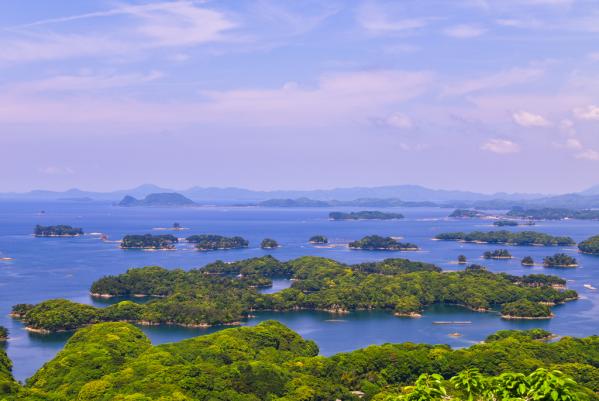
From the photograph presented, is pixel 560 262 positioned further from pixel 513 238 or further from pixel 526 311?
pixel 526 311

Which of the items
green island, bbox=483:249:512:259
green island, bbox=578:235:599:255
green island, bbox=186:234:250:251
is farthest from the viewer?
green island, bbox=186:234:250:251

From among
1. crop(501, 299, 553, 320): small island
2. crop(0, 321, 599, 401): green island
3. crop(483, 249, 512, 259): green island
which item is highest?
crop(0, 321, 599, 401): green island

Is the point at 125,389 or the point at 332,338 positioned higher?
the point at 125,389

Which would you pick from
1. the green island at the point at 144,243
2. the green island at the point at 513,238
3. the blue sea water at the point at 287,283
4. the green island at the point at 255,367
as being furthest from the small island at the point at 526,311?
the green island at the point at 144,243

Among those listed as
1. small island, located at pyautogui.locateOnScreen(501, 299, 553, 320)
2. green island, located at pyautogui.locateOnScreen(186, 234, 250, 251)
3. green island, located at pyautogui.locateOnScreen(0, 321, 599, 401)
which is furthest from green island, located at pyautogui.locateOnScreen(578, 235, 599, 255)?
green island, located at pyautogui.locateOnScreen(0, 321, 599, 401)

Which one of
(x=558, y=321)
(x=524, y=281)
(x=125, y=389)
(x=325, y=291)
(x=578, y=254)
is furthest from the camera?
(x=578, y=254)

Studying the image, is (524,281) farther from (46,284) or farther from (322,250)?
(46,284)

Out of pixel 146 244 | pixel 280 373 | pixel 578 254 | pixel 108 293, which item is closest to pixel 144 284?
pixel 108 293

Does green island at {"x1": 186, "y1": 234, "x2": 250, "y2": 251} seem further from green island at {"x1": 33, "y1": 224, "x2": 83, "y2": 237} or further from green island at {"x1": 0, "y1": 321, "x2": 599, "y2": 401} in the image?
green island at {"x1": 0, "y1": 321, "x2": 599, "y2": 401}
